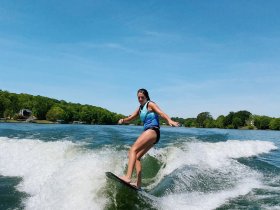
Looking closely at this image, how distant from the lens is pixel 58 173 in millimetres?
9828

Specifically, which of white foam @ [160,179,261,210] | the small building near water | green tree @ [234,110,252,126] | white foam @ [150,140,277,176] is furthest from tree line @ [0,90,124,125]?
white foam @ [160,179,261,210]

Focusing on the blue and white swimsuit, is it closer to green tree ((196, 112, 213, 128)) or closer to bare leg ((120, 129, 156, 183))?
bare leg ((120, 129, 156, 183))

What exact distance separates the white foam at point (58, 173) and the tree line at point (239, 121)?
154158 millimetres

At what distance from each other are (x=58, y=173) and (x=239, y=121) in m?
166

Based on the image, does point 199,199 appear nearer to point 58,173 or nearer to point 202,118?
point 58,173

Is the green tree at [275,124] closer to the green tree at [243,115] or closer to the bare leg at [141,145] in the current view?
the green tree at [243,115]

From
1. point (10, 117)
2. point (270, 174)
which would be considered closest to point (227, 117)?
point (10, 117)

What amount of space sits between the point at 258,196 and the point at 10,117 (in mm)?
116785

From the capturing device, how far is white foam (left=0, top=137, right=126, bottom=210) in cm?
851

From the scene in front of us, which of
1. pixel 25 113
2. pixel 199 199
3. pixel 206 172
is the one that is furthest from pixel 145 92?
pixel 25 113

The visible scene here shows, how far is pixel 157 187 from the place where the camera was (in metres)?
10.9

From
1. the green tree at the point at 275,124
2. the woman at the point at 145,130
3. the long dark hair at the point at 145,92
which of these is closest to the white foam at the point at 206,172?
the woman at the point at 145,130

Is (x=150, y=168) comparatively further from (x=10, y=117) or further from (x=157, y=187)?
(x=10, y=117)

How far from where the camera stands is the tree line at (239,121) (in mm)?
165750
